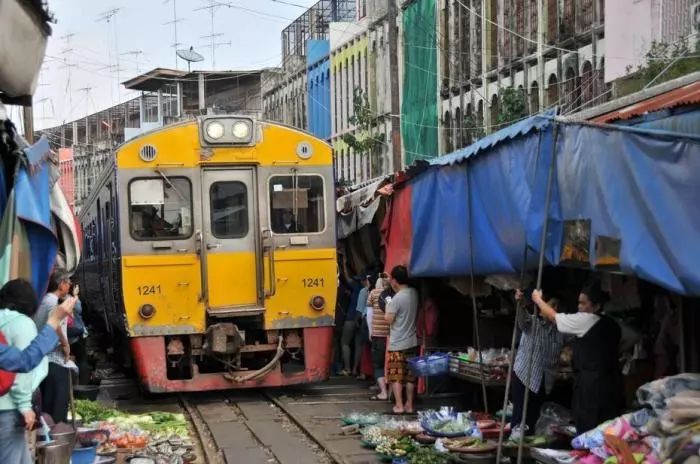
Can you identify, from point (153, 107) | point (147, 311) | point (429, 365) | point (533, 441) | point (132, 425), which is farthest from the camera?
point (153, 107)

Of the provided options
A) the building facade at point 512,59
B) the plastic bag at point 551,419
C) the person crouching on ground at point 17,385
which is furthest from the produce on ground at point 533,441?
the building facade at point 512,59

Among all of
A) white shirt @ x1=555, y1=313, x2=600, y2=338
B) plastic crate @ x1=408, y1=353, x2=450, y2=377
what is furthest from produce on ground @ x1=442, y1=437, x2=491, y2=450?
plastic crate @ x1=408, y1=353, x2=450, y2=377

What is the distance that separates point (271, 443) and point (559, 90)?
11.5 m

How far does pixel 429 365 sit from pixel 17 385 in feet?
21.0

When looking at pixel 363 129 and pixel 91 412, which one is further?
pixel 363 129

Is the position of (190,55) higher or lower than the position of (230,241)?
higher

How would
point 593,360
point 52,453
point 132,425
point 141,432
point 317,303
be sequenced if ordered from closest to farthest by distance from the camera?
point 52,453, point 593,360, point 141,432, point 132,425, point 317,303

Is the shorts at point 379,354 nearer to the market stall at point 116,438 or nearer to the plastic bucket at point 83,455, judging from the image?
the market stall at point 116,438

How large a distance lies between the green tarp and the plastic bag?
1740 cm

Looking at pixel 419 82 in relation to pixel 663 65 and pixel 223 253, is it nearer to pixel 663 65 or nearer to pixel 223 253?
pixel 663 65

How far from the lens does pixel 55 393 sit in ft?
30.8

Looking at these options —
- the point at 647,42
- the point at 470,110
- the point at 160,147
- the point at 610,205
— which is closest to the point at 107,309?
the point at 160,147

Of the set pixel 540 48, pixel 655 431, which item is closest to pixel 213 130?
pixel 655 431

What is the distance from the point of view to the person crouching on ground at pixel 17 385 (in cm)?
603
